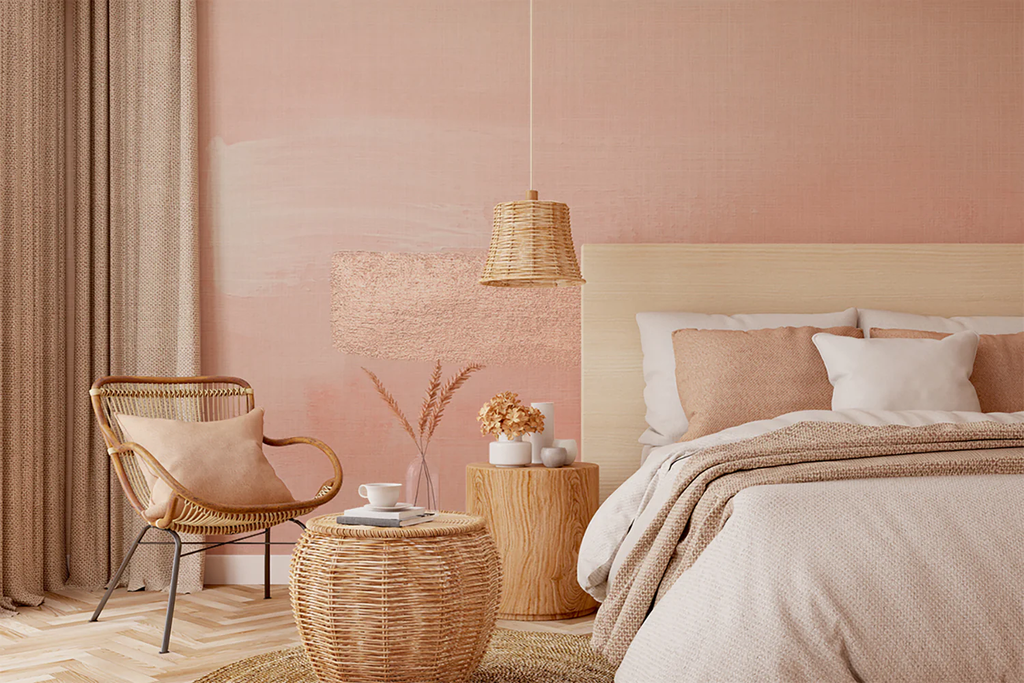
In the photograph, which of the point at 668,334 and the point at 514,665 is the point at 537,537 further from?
the point at 668,334

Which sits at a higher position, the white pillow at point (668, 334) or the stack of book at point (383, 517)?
the white pillow at point (668, 334)

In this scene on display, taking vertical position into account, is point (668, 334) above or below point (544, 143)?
below

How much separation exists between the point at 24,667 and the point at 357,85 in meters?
2.43

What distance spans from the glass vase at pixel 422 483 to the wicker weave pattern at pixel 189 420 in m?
0.33

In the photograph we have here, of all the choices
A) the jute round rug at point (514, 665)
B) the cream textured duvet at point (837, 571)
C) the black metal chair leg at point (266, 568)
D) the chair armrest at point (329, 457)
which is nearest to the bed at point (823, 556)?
the cream textured duvet at point (837, 571)

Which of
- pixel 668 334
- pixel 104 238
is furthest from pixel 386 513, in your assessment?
pixel 104 238

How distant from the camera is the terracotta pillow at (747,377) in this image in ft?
10.5

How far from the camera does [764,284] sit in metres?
3.78

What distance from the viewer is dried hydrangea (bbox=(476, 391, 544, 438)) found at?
329 centimetres

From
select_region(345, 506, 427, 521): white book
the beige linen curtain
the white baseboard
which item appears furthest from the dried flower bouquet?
select_region(345, 506, 427, 521): white book

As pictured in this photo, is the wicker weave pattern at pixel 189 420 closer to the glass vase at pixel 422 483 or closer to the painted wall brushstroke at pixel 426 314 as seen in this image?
the glass vase at pixel 422 483

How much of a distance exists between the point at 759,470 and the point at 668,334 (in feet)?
4.95

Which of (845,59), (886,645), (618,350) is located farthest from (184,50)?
(886,645)

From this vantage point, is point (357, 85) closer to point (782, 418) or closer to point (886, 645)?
point (782, 418)
